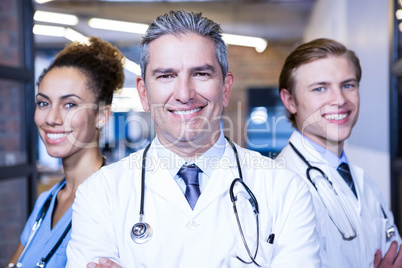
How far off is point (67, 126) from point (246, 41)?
15.5ft

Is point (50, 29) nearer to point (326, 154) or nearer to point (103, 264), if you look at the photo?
point (326, 154)

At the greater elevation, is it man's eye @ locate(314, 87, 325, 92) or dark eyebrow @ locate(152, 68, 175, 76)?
dark eyebrow @ locate(152, 68, 175, 76)

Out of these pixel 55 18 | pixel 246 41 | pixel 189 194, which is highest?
pixel 246 41

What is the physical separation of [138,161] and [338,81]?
0.78m

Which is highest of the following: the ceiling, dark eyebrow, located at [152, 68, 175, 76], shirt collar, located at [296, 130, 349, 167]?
the ceiling

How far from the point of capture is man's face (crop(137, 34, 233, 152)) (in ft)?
3.93

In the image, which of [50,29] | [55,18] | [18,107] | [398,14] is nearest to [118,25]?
[55,18]

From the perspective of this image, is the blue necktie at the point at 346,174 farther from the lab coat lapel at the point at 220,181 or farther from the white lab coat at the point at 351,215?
the lab coat lapel at the point at 220,181

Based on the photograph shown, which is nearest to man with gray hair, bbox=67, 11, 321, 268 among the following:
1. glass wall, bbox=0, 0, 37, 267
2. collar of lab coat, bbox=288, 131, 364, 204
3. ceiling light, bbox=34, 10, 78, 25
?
collar of lab coat, bbox=288, 131, 364, 204

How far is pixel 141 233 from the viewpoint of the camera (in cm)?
118

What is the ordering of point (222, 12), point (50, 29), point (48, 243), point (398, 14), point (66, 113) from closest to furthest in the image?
point (48, 243) → point (66, 113) → point (398, 14) → point (50, 29) → point (222, 12)

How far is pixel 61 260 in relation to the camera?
4.64ft

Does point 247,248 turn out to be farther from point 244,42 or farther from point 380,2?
point 244,42

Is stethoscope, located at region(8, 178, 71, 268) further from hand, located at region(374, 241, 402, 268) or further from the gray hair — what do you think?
hand, located at region(374, 241, 402, 268)
